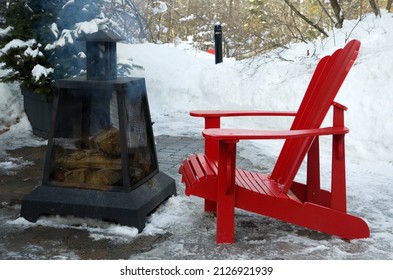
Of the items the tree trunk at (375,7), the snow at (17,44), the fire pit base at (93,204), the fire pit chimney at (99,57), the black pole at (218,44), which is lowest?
the fire pit base at (93,204)

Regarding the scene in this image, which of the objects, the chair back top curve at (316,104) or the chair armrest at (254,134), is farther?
the chair back top curve at (316,104)

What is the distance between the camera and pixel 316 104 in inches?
124

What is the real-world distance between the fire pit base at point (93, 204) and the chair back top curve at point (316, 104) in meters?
0.90

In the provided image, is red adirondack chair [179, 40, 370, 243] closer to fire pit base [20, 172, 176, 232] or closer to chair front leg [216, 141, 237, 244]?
chair front leg [216, 141, 237, 244]

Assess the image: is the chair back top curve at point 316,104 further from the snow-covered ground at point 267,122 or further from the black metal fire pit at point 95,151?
the black metal fire pit at point 95,151

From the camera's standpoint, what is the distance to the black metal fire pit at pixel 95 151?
10.7 ft

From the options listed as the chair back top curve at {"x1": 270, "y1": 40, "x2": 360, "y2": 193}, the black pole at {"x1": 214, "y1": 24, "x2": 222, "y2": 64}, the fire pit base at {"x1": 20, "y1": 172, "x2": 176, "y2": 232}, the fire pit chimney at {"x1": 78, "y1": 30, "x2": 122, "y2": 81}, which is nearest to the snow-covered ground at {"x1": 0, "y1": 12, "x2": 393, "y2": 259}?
the fire pit base at {"x1": 20, "y1": 172, "x2": 176, "y2": 232}

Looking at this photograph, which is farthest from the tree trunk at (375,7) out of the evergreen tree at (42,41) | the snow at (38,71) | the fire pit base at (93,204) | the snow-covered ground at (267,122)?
the fire pit base at (93,204)

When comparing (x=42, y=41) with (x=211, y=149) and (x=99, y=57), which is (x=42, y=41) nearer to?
(x=99, y=57)

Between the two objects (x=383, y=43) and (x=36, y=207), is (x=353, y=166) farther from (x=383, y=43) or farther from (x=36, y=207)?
(x=36, y=207)

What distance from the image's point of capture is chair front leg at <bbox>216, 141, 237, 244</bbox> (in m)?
2.99

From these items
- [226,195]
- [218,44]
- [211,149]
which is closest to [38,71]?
[211,149]

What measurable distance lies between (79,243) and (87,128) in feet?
2.53

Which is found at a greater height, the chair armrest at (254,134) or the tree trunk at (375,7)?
the tree trunk at (375,7)
